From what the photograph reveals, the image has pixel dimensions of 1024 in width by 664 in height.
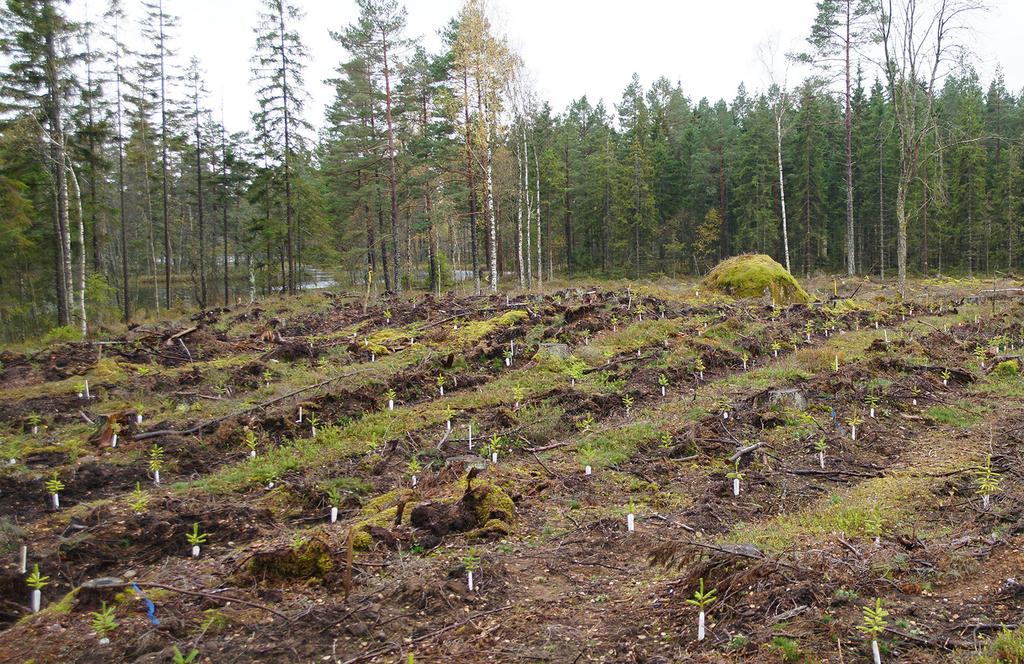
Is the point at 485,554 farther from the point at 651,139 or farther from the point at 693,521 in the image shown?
the point at 651,139

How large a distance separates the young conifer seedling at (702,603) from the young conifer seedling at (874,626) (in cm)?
88

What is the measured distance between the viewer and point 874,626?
10.5 ft

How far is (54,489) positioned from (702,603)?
7.53 metres

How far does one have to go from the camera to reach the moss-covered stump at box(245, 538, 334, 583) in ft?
16.6

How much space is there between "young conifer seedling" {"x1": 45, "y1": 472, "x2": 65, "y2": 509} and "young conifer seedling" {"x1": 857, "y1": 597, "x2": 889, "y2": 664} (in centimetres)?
825

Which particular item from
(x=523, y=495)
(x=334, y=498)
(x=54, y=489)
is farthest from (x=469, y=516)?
(x=54, y=489)

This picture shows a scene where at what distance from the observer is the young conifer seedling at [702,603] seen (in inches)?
148

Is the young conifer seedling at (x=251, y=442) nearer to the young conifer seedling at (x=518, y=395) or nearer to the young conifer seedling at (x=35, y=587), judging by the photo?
the young conifer seedling at (x=35, y=587)

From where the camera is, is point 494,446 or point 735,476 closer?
point 735,476

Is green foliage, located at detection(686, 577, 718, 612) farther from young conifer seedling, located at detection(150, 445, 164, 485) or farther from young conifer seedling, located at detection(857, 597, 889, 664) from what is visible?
young conifer seedling, located at detection(150, 445, 164, 485)

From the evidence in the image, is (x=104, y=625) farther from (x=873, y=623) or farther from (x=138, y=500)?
(x=873, y=623)

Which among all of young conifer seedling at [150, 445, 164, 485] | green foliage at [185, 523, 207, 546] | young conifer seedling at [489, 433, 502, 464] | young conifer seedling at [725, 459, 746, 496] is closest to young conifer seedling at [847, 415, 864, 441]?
young conifer seedling at [725, 459, 746, 496]

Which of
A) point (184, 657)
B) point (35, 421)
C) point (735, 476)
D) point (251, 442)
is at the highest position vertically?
point (35, 421)

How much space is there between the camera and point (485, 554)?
18.0 ft
